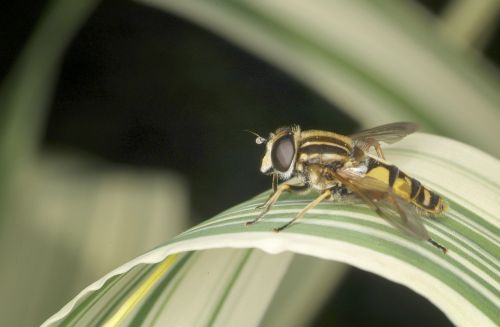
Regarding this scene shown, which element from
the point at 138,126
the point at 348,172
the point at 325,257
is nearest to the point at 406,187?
the point at 348,172

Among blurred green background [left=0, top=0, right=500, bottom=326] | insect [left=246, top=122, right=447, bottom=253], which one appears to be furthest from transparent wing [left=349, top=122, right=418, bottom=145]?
blurred green background [left=0, top=0, right=500, bottom=326]

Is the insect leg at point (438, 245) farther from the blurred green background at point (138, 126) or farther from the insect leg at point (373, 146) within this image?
the blurred green background at point (138, 126)

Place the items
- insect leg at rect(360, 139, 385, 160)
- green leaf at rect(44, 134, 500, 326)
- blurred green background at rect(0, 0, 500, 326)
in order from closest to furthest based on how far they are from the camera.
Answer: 1. green leaf at rect(44, 134, 500, 326)
2. insect leg at rect(360, 139, 385, 160)
3. blurred green background at rect(0, 0, 500, 326)

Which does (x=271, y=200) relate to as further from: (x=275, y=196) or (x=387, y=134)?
(x=387, y=134)

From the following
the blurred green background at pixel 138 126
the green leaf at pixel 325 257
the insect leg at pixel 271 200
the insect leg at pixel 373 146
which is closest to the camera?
the green leaf at pixel 325 257

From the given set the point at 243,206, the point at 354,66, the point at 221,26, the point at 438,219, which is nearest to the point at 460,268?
the point at 438,219

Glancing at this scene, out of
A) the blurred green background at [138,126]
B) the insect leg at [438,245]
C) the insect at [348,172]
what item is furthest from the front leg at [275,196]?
the blurred green background at [138,126]

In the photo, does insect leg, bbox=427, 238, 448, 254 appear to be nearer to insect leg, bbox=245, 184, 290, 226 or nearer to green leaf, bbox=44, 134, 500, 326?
green leaf, bbox=44, 134, 500, 326
